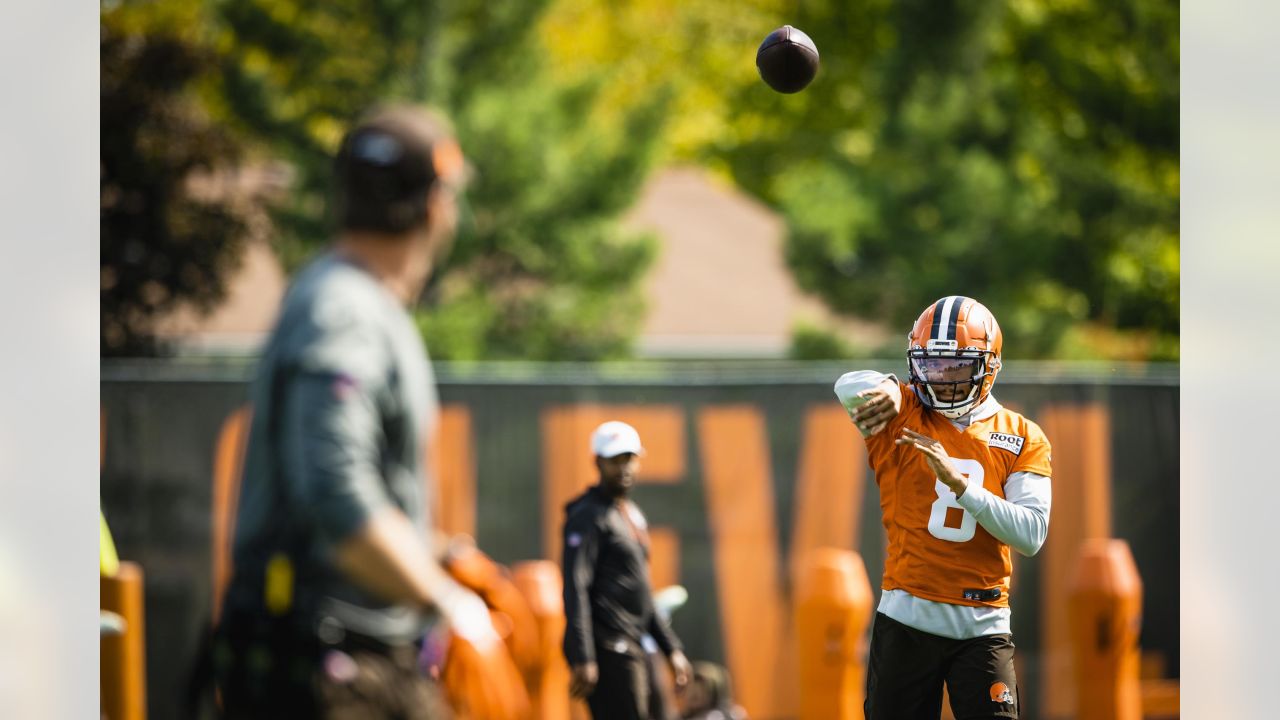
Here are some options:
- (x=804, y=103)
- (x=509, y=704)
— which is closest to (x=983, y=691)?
(x=509, y=704)

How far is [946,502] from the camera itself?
15.6 ft

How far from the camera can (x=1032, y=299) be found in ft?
54.7

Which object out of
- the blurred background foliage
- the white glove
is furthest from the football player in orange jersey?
the blurred background foliage

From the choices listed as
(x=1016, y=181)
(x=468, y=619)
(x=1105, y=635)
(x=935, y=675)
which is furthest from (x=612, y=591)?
(x=1016, y=181)

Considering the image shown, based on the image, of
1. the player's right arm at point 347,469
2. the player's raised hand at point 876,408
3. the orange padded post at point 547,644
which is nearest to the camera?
the player's right arm at point 347,469

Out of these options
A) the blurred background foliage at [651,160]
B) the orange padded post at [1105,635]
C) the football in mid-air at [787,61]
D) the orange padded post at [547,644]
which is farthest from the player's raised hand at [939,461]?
the blurred background foliage at [651,160]

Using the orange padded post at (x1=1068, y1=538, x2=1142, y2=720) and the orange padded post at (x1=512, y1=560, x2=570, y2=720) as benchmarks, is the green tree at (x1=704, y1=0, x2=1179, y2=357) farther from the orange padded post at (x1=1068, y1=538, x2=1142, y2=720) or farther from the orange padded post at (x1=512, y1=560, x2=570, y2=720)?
the orange padded post at (x1=512, y1=560, x2=570, y2=720)

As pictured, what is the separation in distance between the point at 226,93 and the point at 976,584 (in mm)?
12586

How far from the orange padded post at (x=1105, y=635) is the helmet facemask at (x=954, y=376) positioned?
162 inches

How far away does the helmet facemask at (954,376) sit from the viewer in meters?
4.82

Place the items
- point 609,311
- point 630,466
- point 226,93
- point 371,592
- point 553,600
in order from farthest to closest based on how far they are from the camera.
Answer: point 609,311, point 226,93, point 553,600, point 630,466, point 371,592

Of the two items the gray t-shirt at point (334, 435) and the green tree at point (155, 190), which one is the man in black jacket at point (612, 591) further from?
the green tree at point (155, 190)

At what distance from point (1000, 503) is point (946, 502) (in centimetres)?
21
